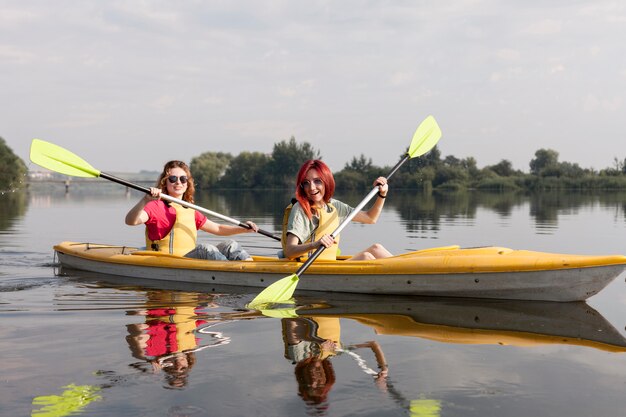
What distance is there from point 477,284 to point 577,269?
2.70 feet

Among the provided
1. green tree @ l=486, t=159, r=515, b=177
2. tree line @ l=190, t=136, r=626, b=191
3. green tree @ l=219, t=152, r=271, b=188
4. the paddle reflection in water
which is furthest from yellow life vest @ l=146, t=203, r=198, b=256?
green tree @ l=219, t=152, r=271, b=188

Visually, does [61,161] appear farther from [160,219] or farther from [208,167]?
[208,167]

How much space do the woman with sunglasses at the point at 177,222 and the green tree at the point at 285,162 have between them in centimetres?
7400

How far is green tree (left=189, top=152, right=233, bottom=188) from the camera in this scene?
264 ft

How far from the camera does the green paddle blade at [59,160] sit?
7559 mm

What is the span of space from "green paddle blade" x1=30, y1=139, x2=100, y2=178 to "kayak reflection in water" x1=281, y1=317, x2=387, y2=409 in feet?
11.7

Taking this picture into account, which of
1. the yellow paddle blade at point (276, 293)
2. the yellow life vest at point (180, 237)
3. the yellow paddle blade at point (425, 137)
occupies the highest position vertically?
the yellow paddle blade at point (425, 137)

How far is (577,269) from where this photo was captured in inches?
221

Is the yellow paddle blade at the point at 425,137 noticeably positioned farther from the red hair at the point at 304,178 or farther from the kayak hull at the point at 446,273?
the red hair at the point at 304,178

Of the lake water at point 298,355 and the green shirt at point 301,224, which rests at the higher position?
the green shirt at point 301,224

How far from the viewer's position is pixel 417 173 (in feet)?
192

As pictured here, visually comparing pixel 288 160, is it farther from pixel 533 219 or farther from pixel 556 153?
pixel 533 219

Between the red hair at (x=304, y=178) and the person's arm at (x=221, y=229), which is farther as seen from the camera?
the person's arm at (x=221, y=229)

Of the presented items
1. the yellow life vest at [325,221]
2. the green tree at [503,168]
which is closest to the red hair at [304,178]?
the yellow life vest at [325,221]
